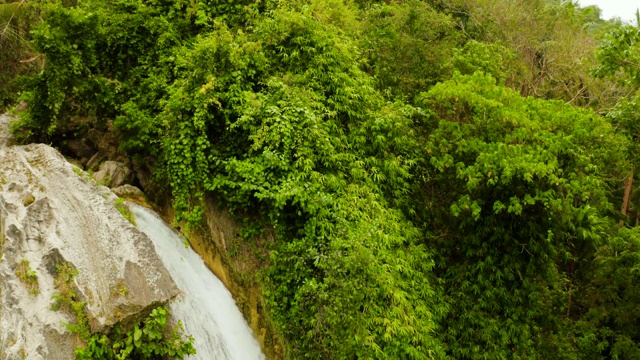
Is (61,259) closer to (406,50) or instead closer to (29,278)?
(29,278)

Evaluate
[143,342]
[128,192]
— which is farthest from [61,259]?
[128,192]

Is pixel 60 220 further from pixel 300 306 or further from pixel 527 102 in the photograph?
pixel 527 102

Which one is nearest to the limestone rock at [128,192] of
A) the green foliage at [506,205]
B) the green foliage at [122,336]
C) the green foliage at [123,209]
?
the green foliage at [123,209]

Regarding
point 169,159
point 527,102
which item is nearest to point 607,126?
point 527,102

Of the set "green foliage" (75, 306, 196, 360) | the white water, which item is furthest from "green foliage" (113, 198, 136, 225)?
"green foliage" (75, 306, 196, 360)

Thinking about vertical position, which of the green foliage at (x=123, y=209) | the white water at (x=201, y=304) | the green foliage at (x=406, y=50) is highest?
the green foliage at (x=406, y=50)

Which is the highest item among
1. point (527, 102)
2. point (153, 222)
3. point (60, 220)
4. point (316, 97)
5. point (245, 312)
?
point (527, 102)

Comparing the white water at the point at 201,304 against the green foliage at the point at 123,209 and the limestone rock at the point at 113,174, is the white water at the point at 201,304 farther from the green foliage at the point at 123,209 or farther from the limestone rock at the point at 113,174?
the limestone rock at the point at 113,174
